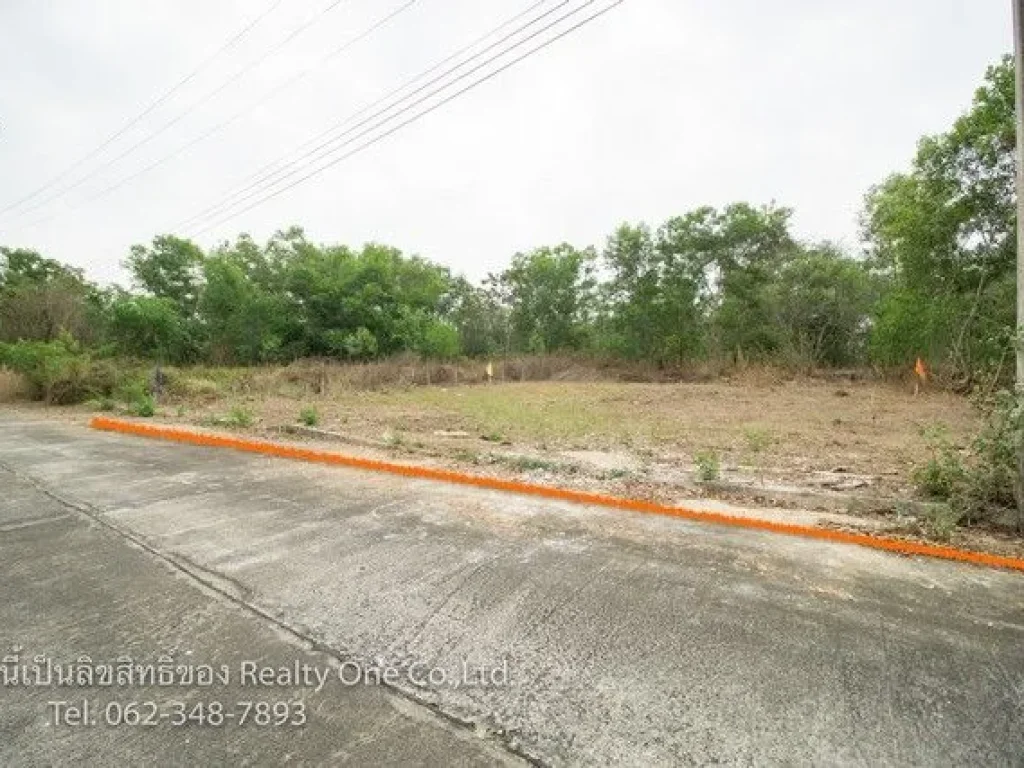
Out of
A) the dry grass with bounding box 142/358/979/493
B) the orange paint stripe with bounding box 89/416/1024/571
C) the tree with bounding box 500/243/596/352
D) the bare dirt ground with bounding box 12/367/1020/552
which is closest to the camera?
the orange paint stripe with bounding box 89/416/1024/571

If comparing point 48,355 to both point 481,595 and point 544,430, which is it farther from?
point 481,595

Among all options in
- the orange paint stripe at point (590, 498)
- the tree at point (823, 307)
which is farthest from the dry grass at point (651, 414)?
the tree at point (823, 307)

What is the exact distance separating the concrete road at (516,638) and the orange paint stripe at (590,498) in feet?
0.61

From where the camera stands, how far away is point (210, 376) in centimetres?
1697

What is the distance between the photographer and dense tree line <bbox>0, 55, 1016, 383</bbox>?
1262 cm

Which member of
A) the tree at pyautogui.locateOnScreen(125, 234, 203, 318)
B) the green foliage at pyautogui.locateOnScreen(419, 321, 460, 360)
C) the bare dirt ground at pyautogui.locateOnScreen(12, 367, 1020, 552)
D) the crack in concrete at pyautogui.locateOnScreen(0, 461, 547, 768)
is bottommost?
the crack in concrete at pyautogui.locateOnScreen(0, 461, 547, 768)

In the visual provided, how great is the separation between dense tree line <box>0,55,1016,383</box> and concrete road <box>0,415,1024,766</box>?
13141 millimetres

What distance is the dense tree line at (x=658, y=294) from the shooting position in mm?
12617

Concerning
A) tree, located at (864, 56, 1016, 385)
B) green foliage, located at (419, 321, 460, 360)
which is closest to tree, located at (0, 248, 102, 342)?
green foliage, located at (419, 321, 460, 360)

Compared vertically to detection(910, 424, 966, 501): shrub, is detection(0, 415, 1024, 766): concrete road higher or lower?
lower

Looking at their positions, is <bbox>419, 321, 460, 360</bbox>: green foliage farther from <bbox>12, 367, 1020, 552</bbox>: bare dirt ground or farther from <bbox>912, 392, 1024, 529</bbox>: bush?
<bbox>912, 392, 1024, 529</bbox>: bush

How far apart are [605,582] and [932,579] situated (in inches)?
69.2

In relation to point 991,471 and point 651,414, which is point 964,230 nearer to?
point 651,414

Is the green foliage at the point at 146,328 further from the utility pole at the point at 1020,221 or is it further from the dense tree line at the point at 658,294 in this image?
the utility pole at the point at 1020,221
